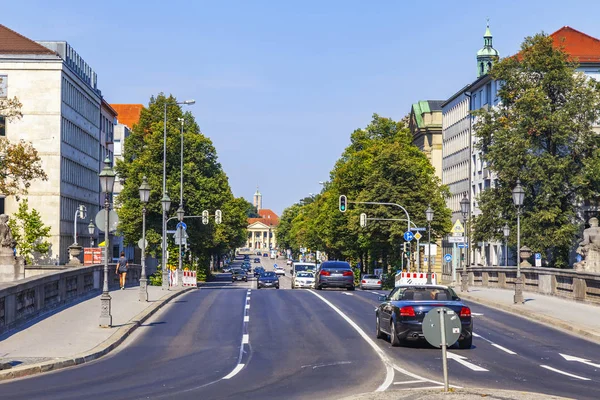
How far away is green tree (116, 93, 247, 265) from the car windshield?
54610 millimetres

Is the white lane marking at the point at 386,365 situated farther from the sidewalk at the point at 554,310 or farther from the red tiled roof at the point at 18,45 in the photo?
the red tiled roof at the point at 18,45

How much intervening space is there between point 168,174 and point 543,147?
2933 cm

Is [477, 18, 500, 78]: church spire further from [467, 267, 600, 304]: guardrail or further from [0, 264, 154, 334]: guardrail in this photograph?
[0, 264, 154, 334]: guardrail

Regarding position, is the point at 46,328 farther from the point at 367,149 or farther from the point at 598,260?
the point at 367,149

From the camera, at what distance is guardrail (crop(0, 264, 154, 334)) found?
23.1 m

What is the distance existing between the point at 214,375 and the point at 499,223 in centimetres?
4728

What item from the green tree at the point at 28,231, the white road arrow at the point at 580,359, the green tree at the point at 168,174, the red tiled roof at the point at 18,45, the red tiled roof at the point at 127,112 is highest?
the red tiled roof at the point at 127,112

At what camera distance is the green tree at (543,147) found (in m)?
61.1

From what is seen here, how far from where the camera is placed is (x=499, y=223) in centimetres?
6259

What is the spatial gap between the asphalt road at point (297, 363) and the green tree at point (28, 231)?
4890 cm

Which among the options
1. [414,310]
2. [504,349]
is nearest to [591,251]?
[504,349]

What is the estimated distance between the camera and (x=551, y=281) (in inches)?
1626

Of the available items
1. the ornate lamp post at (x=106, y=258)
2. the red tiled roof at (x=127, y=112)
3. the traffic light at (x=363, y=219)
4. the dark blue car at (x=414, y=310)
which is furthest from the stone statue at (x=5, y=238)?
the red tiled roof at (x=127, y=112)

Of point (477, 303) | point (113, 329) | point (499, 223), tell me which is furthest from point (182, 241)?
point (113, 329)
